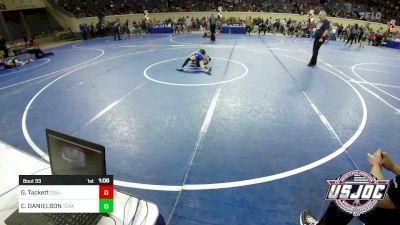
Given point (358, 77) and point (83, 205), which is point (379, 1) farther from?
point (83, 205)

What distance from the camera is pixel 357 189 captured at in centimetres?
225

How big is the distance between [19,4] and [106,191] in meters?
24.4

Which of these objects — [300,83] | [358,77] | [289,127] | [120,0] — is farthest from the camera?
[120,0]

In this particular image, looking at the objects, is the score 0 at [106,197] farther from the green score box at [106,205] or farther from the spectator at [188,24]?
the spectator at [188,24]

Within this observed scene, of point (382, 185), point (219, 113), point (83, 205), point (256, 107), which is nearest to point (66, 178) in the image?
point (83, 205)

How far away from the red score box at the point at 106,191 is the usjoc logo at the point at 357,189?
1912 millimetres

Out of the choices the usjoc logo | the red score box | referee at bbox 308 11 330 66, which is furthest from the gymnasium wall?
the usjoc logo

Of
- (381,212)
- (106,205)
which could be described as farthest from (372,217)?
(106,205)

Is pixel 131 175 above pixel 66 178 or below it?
below

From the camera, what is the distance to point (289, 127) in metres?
6.73

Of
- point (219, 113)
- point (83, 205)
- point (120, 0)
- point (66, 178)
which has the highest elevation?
point (120, 0)

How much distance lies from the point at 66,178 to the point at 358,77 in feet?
38.0

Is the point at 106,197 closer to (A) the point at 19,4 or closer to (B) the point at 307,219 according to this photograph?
(B) the point at 307,219

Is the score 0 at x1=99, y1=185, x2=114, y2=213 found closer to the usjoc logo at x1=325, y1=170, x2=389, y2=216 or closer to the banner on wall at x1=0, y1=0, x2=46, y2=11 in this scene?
the usjoc logo at x1=325, y1=170, x2=389, y2=216
